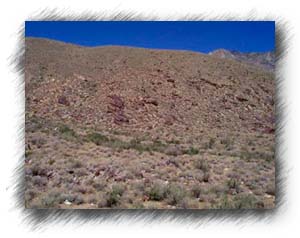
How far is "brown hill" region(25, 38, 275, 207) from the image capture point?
12148 millimetres

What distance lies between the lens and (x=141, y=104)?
12469mm

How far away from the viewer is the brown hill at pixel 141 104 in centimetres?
1215

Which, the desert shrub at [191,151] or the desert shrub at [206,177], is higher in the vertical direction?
the desert shrub at [191,151]

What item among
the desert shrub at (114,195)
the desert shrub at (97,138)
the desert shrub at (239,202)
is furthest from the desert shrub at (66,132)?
the desert shrub at (239,202)

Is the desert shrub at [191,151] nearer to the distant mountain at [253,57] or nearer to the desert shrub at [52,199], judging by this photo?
the distant mountain at [253,57]

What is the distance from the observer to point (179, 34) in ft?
39.6

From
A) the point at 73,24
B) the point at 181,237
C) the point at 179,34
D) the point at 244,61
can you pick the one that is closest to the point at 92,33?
the point at 73,24

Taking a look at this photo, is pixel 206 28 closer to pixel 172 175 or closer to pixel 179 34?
pixel 179 34

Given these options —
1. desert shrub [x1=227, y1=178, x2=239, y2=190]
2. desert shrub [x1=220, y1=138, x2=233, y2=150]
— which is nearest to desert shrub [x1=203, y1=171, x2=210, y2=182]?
desert shrub [x1=227, y1=178, x2=239, y2=190]

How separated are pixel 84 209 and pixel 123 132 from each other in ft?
4.49

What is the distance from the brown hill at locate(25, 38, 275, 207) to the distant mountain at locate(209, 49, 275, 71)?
0.34 ft

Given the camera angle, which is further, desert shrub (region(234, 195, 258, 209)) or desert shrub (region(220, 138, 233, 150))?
desert shrub (region(220, 138, 233, 150))

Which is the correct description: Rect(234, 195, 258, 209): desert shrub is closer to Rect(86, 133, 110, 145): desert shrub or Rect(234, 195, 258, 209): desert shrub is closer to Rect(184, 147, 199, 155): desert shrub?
Rect(184, 147, 199, 155): desert shrub

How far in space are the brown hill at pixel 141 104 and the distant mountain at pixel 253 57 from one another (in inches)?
4.1
